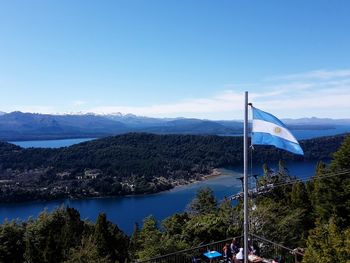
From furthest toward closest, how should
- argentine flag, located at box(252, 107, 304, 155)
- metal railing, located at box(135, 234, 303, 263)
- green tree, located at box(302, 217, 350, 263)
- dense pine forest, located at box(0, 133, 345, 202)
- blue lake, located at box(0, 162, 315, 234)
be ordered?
dense pine forest, located at box(0, 133, 345, 202) < blue lake, located at box(0, 162, 315, 234) < metal railing, located at box(135, 234, 303, 263) < green tree, located at box(302, 217, 350, 263) < argentine flag, located at box(252, 107, 304, 155)

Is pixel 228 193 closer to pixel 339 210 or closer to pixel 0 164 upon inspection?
pixel 339 210

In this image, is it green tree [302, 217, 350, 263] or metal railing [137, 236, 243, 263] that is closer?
green tree [302, 217, 350, 263]

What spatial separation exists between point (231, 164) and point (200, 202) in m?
114

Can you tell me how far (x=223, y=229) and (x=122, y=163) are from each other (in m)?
136

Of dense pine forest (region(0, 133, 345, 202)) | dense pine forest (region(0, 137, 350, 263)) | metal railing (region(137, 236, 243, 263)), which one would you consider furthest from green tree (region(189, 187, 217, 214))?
dense pine forest (region(0, 133, 345, 202))

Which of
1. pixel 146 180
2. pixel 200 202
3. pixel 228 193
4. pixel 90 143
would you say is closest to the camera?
pixel 200 202

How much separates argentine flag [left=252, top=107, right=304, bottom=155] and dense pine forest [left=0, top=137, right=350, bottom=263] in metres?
3.35

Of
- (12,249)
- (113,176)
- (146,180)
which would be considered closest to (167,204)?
(146,180)

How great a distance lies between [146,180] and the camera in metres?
136

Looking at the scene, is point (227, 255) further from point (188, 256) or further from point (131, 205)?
point (131, 205)

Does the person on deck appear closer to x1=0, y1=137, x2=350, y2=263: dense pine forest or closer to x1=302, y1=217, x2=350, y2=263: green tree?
x1=0, y1=137, x2=350, y2=263: dense pine forest

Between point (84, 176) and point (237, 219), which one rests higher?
point (237, 219)

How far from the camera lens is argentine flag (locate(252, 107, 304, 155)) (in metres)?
8.70

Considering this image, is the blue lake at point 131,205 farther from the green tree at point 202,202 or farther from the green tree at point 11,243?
the green tree at point 11,243
